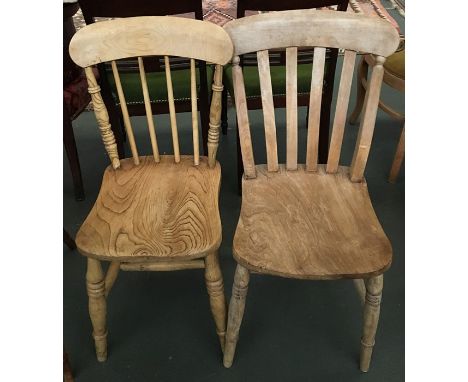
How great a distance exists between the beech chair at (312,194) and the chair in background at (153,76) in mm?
379

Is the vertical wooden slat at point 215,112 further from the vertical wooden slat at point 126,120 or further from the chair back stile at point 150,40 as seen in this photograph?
the vertical wooden slat at point 126,120

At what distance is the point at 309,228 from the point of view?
4.02 feet

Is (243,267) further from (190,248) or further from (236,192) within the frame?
(236,192)

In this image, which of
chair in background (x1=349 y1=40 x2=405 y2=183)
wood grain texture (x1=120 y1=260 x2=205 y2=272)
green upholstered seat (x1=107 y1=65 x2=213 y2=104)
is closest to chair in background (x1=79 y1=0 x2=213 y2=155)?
green upholstered seat (x1=107 y1=65 x2=213 y2=104)

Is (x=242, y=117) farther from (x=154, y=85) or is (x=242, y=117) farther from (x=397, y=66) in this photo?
(x=397, y=66)

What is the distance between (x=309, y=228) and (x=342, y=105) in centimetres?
38

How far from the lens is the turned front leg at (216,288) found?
124 cm

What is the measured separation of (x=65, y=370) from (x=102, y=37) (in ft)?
3.17

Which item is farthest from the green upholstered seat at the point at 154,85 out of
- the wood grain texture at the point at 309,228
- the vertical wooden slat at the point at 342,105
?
the vertical wooden slat at the point at 342,105

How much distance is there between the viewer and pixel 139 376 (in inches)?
54.8

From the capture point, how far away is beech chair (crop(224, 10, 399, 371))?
1.13 m

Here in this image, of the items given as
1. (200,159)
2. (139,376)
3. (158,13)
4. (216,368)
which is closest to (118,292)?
(139,376)

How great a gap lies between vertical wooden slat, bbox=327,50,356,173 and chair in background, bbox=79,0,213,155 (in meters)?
0.57

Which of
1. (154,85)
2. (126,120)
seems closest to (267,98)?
(126,120)
